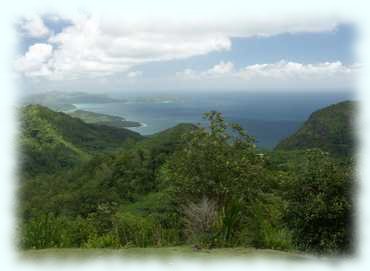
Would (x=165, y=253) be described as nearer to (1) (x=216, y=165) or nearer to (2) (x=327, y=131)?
(1) (x=216, y=165)

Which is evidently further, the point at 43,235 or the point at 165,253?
the point at 43,235

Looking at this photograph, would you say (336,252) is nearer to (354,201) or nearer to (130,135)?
(354,201)

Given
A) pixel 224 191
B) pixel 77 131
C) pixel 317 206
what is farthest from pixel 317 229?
pixel 77 131

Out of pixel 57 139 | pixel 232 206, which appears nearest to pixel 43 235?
pixel 232 206

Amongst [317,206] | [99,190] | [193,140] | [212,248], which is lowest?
[99,190]

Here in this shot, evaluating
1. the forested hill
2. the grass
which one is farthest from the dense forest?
the forested hill

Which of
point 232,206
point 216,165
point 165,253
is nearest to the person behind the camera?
point 165,253
